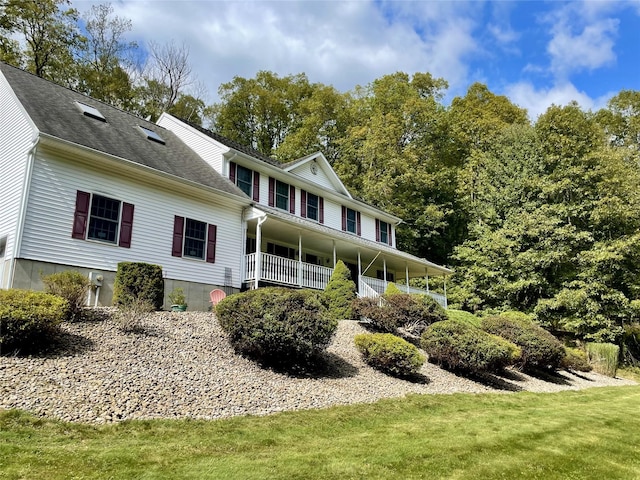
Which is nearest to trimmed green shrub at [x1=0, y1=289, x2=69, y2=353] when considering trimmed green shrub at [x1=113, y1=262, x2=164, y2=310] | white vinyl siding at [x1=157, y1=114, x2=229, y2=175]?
trimmed green shrub at [x1=113, y1=262, x2=164, y2=310]

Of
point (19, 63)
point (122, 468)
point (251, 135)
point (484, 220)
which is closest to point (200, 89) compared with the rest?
point (251, 135)

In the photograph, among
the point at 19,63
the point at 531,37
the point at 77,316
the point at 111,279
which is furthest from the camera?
the point at 19,63

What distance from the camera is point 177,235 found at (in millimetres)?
13852

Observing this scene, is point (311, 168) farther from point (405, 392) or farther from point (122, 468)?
point (122, 468)

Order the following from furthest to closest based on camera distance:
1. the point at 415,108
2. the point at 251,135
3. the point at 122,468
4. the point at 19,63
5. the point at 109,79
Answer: the point at 251,135
the point at 415,108
the point at 109,79
the point at 19,63
the point at 122,468

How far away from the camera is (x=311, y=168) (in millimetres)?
21734

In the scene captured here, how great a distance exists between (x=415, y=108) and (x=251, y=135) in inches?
535

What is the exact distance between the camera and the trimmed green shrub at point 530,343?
14.3m

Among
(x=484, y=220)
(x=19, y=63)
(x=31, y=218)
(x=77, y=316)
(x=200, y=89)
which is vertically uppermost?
(x=200, y=89)

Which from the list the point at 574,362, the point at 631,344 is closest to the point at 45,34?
the point at 574,362

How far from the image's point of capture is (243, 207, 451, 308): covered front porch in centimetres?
1555

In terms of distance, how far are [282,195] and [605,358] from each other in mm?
16603

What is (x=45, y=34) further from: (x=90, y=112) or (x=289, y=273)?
(x=289, y=273)

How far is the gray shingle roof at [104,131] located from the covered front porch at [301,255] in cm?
219
